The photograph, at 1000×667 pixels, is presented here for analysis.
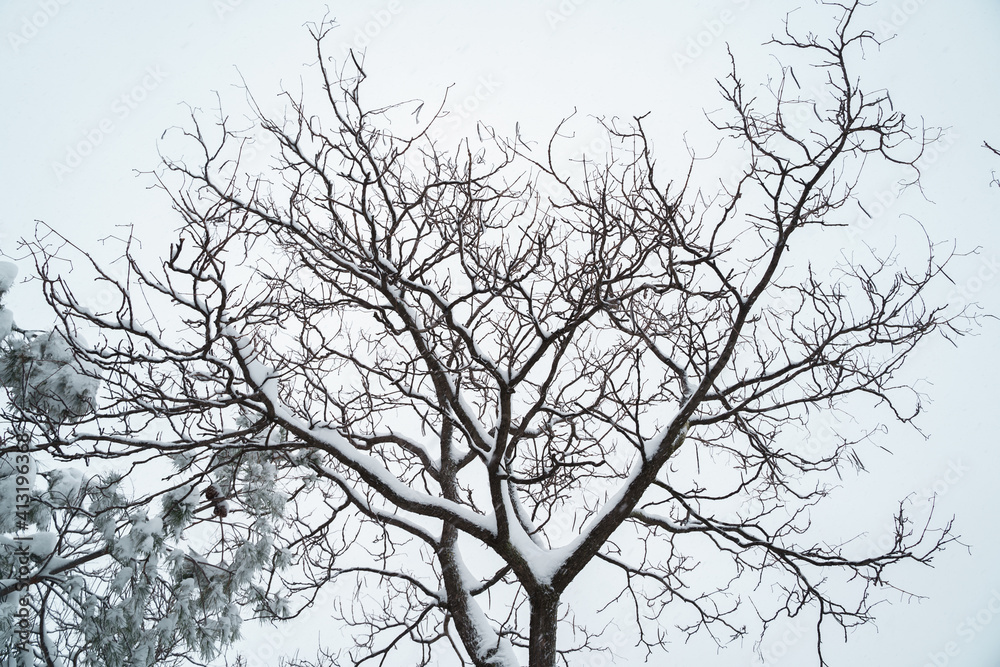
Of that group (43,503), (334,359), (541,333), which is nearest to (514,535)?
(541,333)

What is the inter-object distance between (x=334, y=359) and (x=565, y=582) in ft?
9.52

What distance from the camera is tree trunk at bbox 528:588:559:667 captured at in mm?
5129

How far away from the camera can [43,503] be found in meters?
5.25

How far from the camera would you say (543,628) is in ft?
17.0

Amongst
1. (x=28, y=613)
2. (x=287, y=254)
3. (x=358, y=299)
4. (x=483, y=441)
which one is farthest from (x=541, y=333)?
(x=28, y=613)

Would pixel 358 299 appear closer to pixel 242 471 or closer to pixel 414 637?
pixel 242 471

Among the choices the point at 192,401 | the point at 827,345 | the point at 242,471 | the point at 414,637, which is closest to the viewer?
the point at 192,401

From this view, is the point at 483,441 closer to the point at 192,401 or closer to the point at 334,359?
the point at 334,359

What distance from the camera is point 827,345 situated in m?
5.18

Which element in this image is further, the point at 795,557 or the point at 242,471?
the point at 242,471

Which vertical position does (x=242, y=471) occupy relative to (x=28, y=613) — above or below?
above

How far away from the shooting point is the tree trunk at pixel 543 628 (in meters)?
5.13

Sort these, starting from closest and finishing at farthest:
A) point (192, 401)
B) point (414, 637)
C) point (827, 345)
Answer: point (192, 401) < point (827, 345) < point (414, 637)

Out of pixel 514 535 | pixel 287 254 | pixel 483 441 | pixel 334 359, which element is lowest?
pixel 514 535
